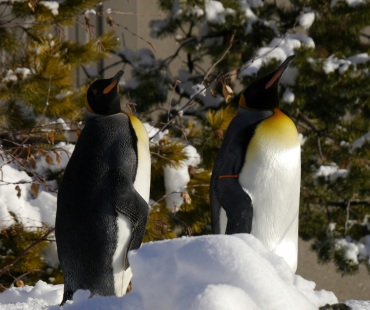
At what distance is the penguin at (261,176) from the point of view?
2031mm

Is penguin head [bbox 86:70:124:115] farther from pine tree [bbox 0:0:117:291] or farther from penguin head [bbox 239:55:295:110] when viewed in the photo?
pine tree [bbox 0:0:117:291]

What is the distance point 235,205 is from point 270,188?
0.10 metres

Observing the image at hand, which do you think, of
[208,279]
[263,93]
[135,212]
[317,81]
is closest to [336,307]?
[208,279]

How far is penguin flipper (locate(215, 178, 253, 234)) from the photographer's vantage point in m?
2.01

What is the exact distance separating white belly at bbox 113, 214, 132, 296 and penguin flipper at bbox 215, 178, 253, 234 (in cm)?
24

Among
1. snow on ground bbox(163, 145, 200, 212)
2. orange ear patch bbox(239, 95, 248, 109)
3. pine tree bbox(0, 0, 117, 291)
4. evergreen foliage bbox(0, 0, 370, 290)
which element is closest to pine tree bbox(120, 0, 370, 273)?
evergreen foliage bbox(0, 0, 370, 290)

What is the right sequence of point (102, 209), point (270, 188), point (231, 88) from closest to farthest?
point (102, 209), point (270, 188), point (231, 88)

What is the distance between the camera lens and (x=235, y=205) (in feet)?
6.61

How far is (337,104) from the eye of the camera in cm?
368

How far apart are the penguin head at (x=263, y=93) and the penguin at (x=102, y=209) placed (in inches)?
11.1

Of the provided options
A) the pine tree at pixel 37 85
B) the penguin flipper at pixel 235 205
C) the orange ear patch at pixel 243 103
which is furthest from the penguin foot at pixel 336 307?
the pine tree at pixel 37 85

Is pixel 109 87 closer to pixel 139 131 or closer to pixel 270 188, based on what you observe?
pixel 139 131

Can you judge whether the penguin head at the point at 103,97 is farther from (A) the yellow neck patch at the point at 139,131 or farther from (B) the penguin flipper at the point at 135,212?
(B) the penguin flipper at the point at 135,212

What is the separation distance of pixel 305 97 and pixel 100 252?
6.00ft
